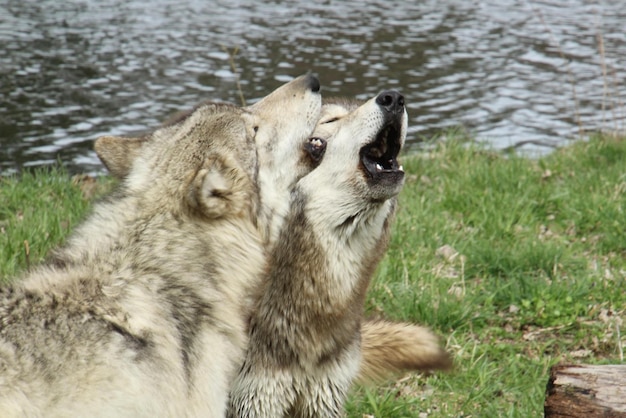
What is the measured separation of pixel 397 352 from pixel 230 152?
5.27 feet

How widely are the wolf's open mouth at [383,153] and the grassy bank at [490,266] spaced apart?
1.23 metres

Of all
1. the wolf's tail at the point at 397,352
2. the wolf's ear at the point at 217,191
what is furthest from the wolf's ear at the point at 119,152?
the wolf's tail at the point at 397,352

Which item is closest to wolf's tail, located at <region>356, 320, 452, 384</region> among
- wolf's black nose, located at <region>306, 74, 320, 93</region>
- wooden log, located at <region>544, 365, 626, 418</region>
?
wooden log, located at <region>544, 365, 626, 418</region>

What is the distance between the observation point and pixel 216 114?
361cm

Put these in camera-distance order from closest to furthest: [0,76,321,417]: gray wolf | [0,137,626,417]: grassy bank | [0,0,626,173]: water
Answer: [0,76,321,417]: gray wolf → [0,137,626,417]: grassy bank → [0,0,626,173]: water

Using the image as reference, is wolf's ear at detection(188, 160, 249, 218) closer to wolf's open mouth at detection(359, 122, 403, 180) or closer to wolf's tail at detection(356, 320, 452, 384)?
wolf's open mouth at detection(359, 122, 403, 180)

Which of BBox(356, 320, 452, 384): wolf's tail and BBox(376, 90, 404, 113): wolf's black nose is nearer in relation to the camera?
BBox(376, 90, 404, 113): wolf's black nose

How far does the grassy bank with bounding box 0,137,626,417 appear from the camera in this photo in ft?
15.3

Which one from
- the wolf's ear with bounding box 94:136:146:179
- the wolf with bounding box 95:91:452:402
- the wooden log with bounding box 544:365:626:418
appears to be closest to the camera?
the wooden log with bounding box 544:365:626:418

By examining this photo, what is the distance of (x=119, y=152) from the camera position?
12.6ft

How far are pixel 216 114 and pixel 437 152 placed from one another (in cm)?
483

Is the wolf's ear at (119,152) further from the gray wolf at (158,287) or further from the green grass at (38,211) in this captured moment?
the green grass at (38,211)

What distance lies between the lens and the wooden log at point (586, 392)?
3244 mm

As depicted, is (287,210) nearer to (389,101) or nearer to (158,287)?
(158,287)
